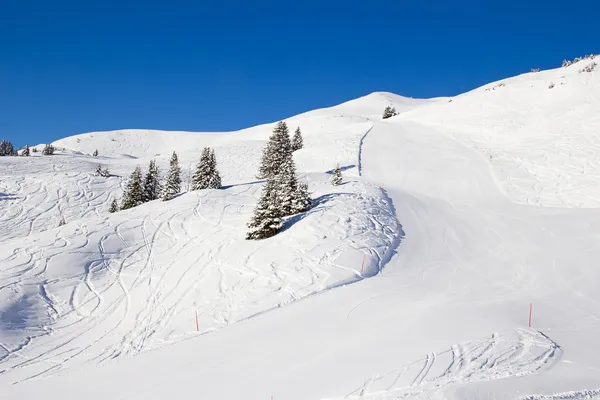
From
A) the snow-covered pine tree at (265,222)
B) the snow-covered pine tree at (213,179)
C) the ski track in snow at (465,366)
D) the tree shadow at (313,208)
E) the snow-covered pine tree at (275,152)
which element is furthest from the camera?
the snow-covered pine tree at (275,152)

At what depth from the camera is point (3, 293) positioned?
1571 cm

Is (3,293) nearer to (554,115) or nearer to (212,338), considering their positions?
(212,338)

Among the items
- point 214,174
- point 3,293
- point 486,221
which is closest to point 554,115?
point 486,221

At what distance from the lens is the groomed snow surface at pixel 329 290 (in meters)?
8.91

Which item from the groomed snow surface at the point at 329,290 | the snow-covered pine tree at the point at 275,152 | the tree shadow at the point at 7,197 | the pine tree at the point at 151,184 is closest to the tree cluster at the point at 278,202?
the groomed snow surface at the point at 329,290

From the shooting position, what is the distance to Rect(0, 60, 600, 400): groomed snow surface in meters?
8.91

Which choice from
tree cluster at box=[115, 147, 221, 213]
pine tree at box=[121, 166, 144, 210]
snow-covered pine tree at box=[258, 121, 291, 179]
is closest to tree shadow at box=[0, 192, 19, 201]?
tree cluster at box=[115, 147, 221, 213]

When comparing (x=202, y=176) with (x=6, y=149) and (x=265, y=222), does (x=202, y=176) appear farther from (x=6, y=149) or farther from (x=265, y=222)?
(x=6, y=149)

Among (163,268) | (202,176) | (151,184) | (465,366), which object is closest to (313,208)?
(163,268)

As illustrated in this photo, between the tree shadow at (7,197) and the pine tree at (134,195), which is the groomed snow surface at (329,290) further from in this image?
the pine tree at (134,195)

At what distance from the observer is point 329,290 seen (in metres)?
14.2

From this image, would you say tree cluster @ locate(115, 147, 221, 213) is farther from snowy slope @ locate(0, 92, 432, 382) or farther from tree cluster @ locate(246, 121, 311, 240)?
tree cluster @ locate(246, 121, 311, 240)

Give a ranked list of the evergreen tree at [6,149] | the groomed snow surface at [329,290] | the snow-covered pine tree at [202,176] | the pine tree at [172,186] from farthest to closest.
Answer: the evergreen tree at [6,149]
the snow-covered pine tree at [202,176]
the pine tree at [172,186]
the groomed snow surface at [329,290]

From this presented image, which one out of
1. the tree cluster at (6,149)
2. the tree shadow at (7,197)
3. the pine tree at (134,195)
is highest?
the tree cluster at (6,149)
